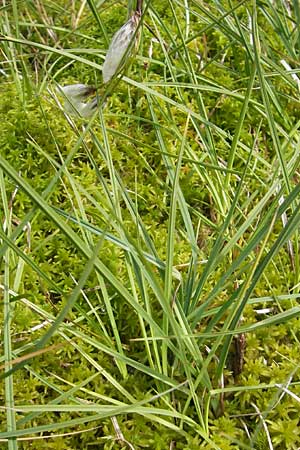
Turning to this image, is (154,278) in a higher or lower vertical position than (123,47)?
lower

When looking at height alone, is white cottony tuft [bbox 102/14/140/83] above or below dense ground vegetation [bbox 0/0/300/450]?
above

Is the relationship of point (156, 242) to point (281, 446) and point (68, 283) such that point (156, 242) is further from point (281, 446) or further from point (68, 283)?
point (281, 446)

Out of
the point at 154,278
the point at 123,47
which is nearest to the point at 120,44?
the point at 123,47

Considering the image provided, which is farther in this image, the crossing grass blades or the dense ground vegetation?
the dense ground vegetation

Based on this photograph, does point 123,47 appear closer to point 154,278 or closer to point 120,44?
point 120,44
